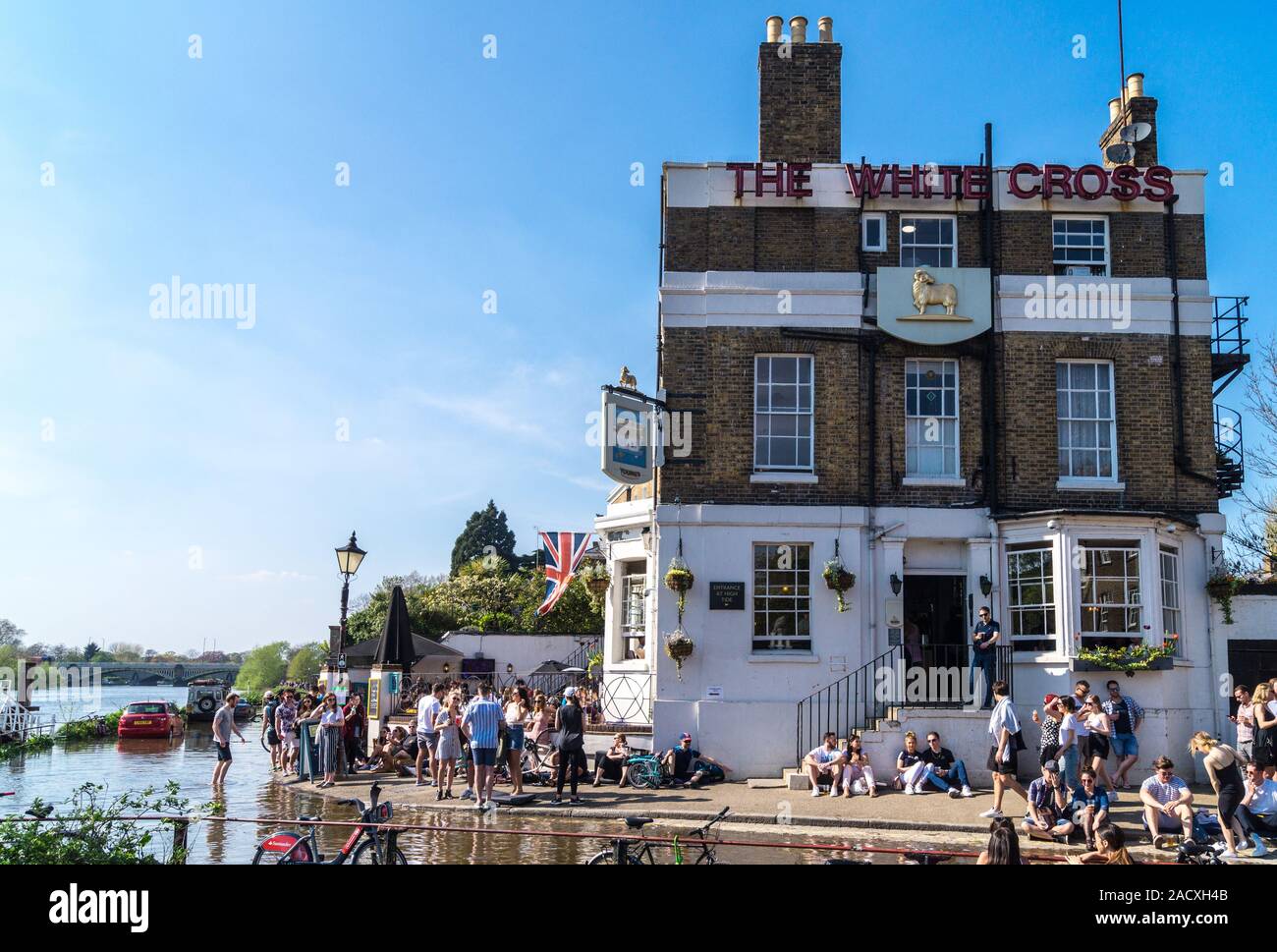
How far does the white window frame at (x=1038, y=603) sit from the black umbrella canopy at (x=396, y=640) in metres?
12.4

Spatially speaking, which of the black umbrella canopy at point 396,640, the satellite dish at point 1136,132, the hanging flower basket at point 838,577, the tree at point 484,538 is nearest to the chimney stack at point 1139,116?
the satellite dish at point 1136,132

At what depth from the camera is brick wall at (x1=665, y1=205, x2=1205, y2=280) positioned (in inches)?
758

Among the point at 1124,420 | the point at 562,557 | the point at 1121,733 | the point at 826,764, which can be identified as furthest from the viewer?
the point at 562,557

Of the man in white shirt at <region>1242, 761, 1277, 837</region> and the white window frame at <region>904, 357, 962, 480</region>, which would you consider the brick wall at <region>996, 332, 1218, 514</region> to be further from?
the man in white shirt at <region>1242, 761, 1277, 837</region>

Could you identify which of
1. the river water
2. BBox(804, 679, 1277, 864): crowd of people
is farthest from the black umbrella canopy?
BBox(804, 679, 1277, 864): crowd of people

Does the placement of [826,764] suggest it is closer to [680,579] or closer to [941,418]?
[680,579]

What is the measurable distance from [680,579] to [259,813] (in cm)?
739

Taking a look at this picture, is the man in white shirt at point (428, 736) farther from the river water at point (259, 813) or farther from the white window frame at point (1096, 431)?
the white window frame at point (1096, 431)

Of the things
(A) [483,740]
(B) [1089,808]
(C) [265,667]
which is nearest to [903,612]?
(B) [1089,808]

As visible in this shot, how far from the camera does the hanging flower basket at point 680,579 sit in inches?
714

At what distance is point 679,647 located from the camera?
1800cm

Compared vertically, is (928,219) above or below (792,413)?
above

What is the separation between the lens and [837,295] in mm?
19156
